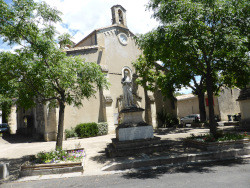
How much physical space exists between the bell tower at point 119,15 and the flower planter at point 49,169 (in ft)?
57.4

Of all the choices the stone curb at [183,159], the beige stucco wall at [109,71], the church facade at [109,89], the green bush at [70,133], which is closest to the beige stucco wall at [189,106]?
the church facade at [109,89]

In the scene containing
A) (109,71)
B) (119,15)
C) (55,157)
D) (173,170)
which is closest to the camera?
(173,170)

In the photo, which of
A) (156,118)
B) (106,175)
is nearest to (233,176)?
(106,175)

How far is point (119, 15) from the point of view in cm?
2142

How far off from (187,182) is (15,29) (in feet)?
25.5

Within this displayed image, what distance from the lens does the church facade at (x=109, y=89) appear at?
16.8m

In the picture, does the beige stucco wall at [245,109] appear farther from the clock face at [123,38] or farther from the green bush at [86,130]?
the clock face at [123,38]

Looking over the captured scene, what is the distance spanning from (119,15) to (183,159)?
18.7 meters

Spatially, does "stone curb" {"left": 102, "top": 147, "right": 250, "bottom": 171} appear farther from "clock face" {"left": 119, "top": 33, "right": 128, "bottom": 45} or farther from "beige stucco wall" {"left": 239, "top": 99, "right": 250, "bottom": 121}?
"clock face" {"left": 119, "top": 33, "right": 128, "bottom": 45}

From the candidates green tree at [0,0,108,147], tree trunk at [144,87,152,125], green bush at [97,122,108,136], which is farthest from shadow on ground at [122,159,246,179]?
tree trunk at [144,87,152,125]

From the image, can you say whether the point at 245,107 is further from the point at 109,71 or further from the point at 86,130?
the point at 86,130

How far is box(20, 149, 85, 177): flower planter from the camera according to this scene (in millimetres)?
6359

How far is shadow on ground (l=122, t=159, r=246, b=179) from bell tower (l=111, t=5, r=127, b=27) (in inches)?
698

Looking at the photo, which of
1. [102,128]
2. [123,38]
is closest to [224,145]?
[102,128]
